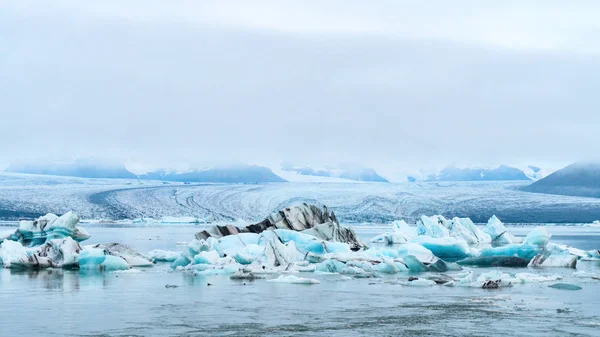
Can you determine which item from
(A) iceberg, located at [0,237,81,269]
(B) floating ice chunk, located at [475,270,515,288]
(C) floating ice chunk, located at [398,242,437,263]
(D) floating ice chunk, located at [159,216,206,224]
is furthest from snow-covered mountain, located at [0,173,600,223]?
(B) floating ice chunk, located at [475,270,515,288]

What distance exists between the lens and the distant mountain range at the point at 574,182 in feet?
175

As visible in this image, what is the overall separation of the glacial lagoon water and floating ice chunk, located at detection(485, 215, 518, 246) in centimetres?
1412

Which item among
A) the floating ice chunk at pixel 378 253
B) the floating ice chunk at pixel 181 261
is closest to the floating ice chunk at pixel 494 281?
the floating ice chunk at pixel 378 253

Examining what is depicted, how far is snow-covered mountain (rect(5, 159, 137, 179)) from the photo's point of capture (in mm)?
68312

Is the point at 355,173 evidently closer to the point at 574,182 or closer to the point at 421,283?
the point at 574,182

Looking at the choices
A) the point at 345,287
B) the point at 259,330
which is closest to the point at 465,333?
the point at 259,330

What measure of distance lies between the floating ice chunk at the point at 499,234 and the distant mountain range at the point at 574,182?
25.4 m

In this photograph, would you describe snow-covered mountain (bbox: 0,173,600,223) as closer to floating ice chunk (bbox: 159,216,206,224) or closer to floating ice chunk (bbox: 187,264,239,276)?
floating ice chunk (bbox: 159,216,206,224)

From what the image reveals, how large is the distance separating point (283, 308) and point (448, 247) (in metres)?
10.9

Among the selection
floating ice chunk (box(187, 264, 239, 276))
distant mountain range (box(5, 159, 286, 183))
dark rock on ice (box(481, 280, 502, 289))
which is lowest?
dark rock on ice (box(481, 280, 502, 289))

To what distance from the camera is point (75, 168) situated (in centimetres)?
6888

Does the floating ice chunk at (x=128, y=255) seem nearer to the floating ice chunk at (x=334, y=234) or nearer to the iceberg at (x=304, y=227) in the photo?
the iceberg at (x=304, y=227)

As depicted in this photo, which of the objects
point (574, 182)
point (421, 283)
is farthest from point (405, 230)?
point (574, 182)

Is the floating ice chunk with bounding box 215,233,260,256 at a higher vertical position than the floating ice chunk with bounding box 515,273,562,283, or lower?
higher
